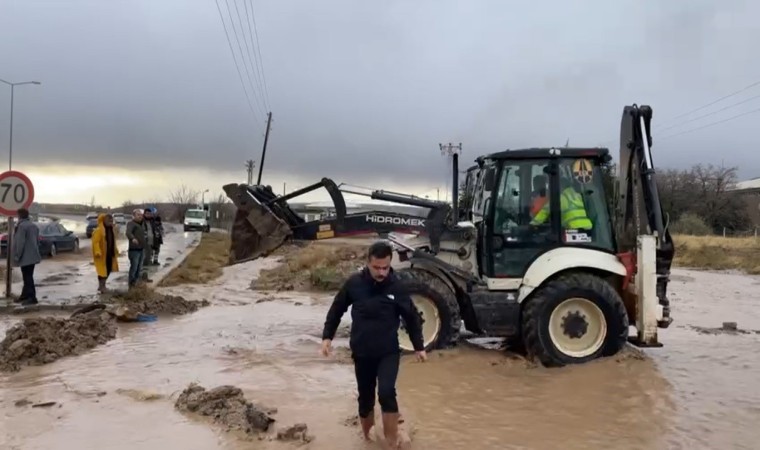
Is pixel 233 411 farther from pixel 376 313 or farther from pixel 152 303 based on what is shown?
pixel 152 303

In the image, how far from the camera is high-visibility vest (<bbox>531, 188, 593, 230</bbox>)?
9.09 m

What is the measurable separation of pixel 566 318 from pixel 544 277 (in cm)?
59

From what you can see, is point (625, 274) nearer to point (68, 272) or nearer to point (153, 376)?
point (153, 376)

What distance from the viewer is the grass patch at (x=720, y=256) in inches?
1328

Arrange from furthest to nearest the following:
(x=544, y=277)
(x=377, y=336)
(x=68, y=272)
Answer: (x=68, y=272) → (x=544, y=277) → (x=377, y=336)

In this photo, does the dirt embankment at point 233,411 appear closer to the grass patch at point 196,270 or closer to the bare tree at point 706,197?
the grass patch at point 196,270

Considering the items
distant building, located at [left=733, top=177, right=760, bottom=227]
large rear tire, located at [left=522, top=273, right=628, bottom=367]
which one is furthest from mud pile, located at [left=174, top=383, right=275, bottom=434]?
distant building, located at [left=733, top=177, right=760, bottom=227]

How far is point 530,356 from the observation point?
29.2 feet

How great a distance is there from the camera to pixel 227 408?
21.6 ft

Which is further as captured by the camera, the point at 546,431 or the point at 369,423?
the point at 546,431

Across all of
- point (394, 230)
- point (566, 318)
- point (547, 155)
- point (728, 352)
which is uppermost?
point (547, 155)

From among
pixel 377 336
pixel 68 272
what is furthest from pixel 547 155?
pixel 68 272

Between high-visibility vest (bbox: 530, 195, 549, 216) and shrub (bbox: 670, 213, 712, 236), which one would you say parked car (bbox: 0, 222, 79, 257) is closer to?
high-visibility vest (bbox: 530, 195, 549, 216)

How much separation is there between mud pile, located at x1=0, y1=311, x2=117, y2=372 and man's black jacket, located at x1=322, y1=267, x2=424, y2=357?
5070mm
